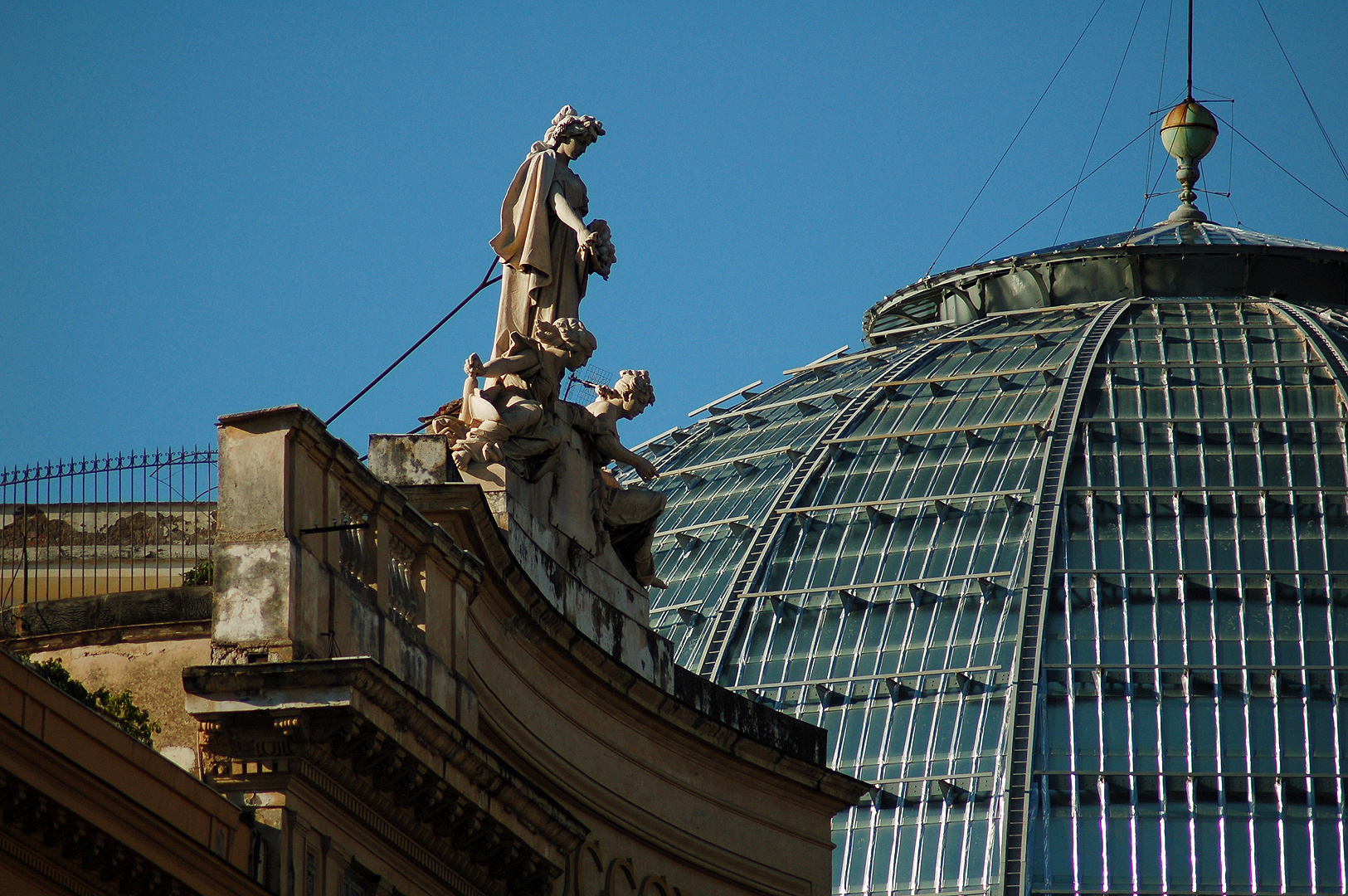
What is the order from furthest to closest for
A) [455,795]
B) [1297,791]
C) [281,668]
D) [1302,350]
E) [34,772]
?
[1302,350], [1297,791], [455,795], [281,668], [34,772]

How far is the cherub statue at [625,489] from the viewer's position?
112 feet

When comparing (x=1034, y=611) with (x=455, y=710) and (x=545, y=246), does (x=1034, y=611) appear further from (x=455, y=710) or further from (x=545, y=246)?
(x=455, y=710)

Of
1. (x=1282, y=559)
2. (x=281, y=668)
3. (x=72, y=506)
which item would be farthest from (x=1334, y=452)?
(x=281, y=668)

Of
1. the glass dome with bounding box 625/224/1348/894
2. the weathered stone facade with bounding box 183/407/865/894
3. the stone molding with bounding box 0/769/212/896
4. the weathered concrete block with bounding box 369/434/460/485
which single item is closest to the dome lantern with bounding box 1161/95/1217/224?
the glass dome with bounding box 625/224/1348/894

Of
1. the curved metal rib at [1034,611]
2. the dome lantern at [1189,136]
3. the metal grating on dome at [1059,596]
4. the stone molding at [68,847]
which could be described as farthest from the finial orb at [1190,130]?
the stone molding at [68,847]

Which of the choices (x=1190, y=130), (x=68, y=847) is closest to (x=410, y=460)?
(x=68, y=847)

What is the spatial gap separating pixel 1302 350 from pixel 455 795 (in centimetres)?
5752

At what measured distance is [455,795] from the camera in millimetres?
27062

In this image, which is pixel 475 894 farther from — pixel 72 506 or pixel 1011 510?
pixel 1011 510

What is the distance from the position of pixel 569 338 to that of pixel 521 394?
0.97 meters

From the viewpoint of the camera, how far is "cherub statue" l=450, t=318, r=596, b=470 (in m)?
31.7

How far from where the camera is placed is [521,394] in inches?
1277

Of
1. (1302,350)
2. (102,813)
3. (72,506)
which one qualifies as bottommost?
(102,813)

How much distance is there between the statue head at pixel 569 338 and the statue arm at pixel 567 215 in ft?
2.98
